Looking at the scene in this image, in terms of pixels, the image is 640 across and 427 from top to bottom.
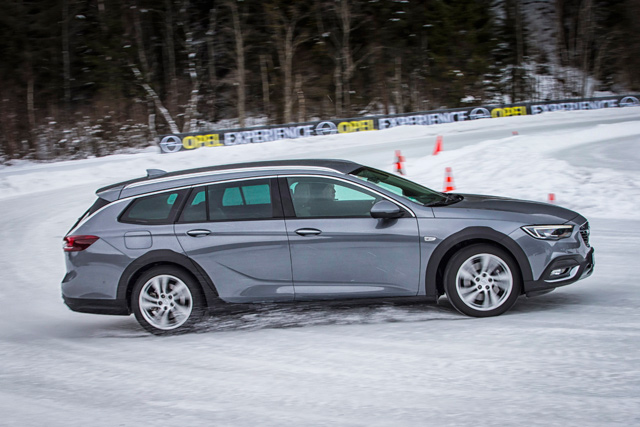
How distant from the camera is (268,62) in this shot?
4788cm

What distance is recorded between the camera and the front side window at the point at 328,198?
596cm

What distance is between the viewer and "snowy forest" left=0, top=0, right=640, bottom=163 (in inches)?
1786

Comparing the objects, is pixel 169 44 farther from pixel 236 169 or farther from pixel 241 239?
pixel 241 239

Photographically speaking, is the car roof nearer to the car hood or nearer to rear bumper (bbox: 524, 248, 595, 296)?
the car hood

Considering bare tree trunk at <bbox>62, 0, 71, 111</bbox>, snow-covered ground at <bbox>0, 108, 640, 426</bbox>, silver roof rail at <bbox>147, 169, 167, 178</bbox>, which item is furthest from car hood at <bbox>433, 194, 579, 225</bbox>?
bare tree trunk at <bbox>62, 0, 71, 111</bbox>

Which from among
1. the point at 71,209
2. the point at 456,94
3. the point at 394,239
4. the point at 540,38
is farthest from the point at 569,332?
the point at 540,38

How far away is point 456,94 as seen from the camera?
47.4 m

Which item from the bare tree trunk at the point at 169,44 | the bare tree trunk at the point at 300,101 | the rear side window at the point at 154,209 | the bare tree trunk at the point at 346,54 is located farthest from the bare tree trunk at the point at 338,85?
the rear side window at the point at 154,209

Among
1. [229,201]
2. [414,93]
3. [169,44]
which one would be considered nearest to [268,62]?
[169,44]

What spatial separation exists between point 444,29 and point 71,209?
3957cm

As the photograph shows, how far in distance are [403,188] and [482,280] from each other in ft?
3.83

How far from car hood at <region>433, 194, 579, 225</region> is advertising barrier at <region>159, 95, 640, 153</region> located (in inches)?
927

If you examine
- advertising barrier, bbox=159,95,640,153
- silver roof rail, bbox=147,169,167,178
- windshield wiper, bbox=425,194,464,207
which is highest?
advertising barrier, bbox=159,95,640,153

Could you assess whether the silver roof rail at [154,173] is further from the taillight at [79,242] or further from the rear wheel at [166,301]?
the rear wheel at [166,301]
